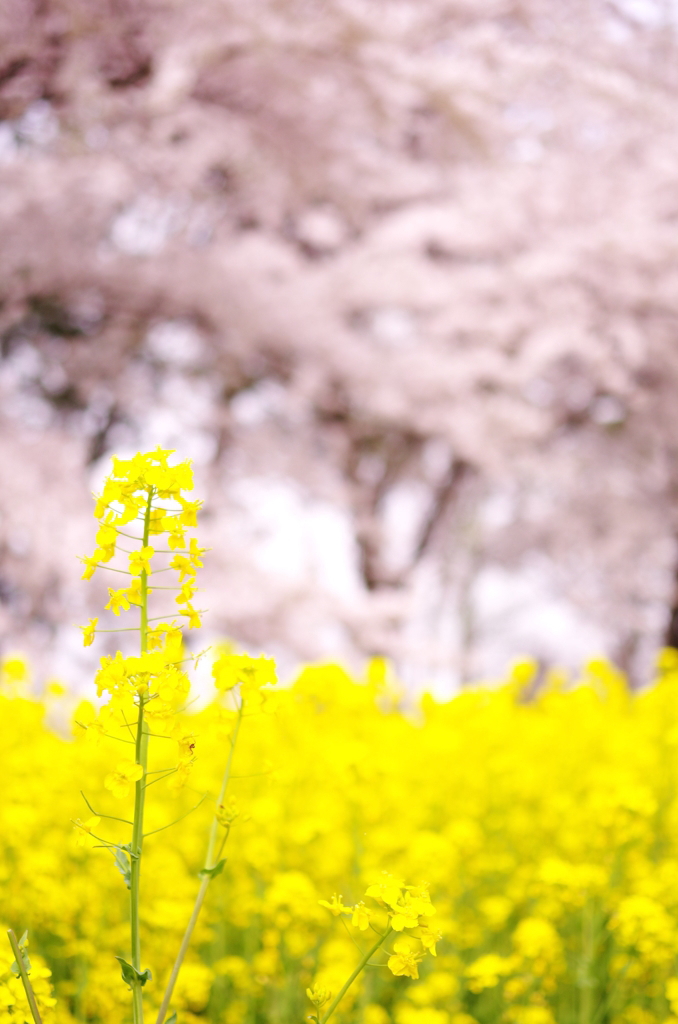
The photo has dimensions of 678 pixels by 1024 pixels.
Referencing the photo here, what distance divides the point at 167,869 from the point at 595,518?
7.09 m

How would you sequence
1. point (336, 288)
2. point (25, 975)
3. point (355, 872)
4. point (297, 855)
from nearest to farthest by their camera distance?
point (25, 975) → point (355, 872) → point (297, 855) → point (336, 288)

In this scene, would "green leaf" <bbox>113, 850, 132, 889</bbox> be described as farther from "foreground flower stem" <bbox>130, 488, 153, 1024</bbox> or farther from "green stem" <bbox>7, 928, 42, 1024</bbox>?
"green stem" <bbox>7, 928, 42, 1024</bbox>

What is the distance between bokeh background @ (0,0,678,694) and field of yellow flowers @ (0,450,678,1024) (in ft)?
4.77

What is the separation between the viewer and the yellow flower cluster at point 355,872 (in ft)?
5.34

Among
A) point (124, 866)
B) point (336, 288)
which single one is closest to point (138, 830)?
point (124, 866)

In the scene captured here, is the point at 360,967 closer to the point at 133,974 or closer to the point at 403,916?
the point at 403,916

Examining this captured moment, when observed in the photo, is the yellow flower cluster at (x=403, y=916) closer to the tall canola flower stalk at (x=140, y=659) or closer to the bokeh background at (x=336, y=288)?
the tall canola flower stalk at (x=140, y=659)

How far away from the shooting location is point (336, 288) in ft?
15.0

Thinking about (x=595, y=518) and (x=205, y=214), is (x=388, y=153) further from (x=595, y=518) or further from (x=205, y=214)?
(x=595, y=518)

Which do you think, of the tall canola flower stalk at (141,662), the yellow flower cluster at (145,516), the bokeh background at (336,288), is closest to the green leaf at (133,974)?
the tall canola flower stalk at (141,662)

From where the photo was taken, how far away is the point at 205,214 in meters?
6.01

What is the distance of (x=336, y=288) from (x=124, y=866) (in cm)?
390

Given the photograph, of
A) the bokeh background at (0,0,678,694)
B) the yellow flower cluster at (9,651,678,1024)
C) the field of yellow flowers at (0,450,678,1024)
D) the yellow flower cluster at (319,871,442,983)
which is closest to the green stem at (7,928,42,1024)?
the field of yellow flowers at (0,450,678,1024)

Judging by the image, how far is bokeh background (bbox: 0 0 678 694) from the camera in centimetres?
390
